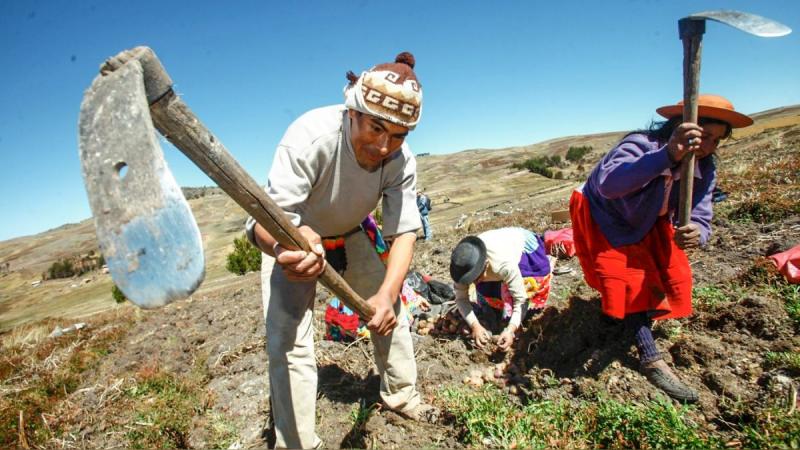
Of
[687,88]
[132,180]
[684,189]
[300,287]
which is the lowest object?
[300,287]

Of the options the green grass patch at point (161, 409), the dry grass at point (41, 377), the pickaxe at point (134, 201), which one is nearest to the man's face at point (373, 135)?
the pickaxe at point (134, 201)

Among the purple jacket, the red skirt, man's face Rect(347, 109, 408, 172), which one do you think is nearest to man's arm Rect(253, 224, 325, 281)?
man's face Rect(347, 109, 408, 172)

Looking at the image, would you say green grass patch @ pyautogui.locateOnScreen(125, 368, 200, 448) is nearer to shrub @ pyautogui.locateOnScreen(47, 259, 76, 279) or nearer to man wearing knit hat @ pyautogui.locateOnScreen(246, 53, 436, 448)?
man wearing knit hat @ pyautogui.locateOnScreen(246, 53, 436, 448)

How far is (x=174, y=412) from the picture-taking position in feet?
9.23

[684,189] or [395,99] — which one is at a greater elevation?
[395,99]

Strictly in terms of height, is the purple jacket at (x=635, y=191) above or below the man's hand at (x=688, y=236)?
above

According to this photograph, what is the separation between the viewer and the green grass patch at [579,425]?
1805 millimetres

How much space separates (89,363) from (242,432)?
109 inches

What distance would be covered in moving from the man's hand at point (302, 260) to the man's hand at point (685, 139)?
173 cm

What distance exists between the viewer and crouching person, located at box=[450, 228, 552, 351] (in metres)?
3.22

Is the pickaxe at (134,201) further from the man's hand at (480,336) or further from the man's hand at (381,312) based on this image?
the man's hand at (480,336)

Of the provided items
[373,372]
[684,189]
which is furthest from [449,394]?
[684,189]

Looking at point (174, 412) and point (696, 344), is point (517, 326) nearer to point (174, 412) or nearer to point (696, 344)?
point (696, 344)

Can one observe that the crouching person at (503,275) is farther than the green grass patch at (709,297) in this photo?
Yes
